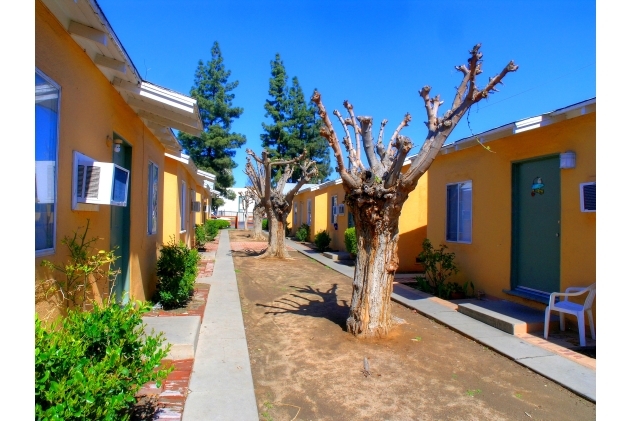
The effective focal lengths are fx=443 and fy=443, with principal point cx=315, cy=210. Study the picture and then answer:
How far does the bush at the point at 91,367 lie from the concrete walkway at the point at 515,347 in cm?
387

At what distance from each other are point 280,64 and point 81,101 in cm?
3648

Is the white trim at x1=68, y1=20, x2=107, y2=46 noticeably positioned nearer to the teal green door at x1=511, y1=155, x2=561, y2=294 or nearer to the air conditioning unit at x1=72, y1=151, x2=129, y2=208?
the air conditioning unit at x1=72, y1=151, x2=129, y2=208

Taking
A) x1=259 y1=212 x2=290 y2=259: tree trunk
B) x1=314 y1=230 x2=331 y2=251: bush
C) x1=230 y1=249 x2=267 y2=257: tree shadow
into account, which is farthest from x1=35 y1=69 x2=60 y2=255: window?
x1=314 y1=230 x2=331 y2=251: bush

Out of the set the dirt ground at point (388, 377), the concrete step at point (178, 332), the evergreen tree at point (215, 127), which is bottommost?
the dirt ground at point (388, 377)

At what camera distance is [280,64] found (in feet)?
127

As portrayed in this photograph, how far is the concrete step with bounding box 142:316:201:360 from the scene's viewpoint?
4871mm

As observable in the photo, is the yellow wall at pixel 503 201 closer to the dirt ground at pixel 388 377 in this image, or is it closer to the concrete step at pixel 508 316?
the concrete step at pixel 508 316

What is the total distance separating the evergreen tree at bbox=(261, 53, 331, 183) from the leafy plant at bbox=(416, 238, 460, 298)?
29085mm

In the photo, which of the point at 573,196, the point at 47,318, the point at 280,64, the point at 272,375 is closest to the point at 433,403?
the point at 272,375

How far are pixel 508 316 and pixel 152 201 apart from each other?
20.8ft

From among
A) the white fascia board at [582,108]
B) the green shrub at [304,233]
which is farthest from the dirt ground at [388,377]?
the green shrub at [304,233]

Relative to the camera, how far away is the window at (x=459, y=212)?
909 cm

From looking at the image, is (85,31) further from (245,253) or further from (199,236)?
(199,236)
